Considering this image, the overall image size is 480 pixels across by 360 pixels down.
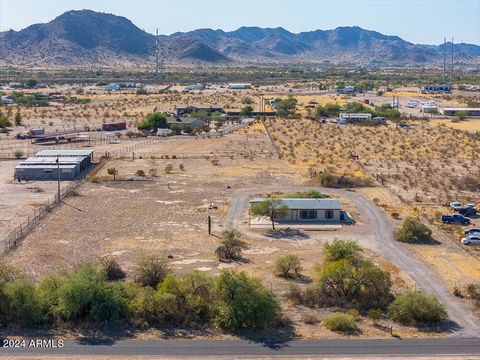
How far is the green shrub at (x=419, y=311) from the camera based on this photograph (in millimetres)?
28688

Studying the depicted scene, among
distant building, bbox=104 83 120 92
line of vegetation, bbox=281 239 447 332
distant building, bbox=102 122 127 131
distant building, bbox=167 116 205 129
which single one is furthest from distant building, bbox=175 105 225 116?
line of vegetation, bbox=281 239 447 332

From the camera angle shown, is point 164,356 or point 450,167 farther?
point 450,167

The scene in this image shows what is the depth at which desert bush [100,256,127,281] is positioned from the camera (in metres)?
34.3

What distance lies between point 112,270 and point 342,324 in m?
13.2

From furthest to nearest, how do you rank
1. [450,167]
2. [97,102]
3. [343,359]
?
1. [97,102]
2. [450,167]
3. [343,359]

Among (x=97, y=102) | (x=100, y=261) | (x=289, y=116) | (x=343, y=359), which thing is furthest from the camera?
(x=97, y=102)

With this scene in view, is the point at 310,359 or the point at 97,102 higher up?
the point at 97,102

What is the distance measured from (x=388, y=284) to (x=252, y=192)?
2497 centimetres

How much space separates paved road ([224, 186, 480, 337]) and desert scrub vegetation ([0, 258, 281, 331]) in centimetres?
848

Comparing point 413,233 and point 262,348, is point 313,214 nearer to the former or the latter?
point 413,233

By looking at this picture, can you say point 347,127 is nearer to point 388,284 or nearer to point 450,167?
point 450,167

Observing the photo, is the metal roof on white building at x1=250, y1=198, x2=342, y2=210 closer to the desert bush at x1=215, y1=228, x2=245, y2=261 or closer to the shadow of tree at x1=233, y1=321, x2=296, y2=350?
the desert bush at x1=215, y1=228, x2=245, y2=261

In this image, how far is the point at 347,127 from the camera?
10012cm

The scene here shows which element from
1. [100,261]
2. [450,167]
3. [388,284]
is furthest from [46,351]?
[450,167]
